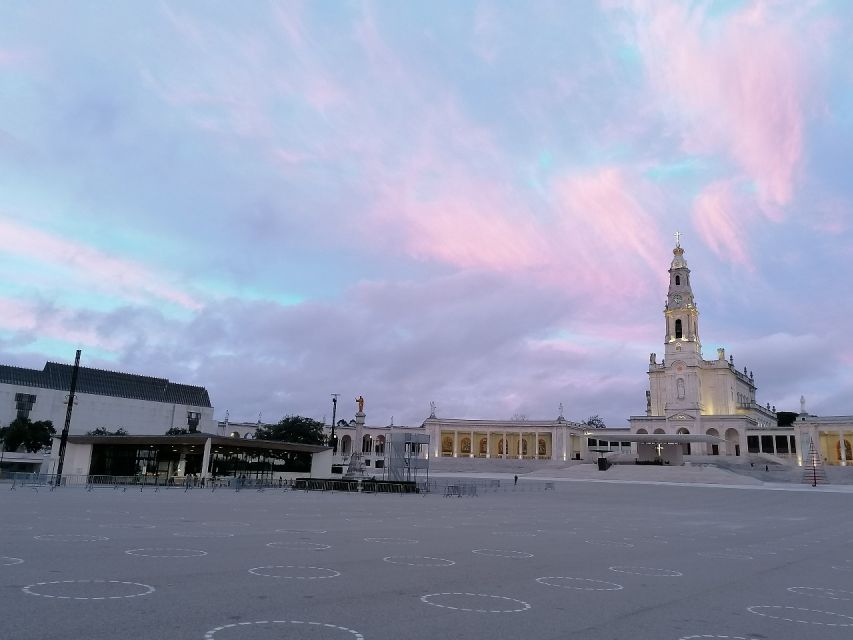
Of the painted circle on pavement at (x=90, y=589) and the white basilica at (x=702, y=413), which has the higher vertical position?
the white basilica at (x=702, y=413)

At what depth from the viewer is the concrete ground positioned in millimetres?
7672

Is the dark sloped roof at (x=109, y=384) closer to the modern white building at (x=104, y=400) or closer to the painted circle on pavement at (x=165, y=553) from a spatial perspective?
the modern white building at (x=104, y=400)

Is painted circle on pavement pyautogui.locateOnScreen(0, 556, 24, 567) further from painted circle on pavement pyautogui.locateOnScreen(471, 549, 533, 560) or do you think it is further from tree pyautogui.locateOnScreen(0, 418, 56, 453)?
tree pyautogui.locateOnScreen(0, 418, 56, 453)

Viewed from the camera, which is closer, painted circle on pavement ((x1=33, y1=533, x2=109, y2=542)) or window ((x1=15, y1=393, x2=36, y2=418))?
painted circle on pavement ((x1=33, y1=533, x2=109, y2=542))

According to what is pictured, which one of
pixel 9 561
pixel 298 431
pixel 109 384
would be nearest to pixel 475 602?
pixel 9 561

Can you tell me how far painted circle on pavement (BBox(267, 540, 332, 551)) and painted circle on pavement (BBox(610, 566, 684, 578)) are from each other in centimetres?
604

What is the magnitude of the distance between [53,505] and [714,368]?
120 meters

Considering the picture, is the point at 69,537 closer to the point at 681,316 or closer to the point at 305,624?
the point at 305,624

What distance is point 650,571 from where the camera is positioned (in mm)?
12844

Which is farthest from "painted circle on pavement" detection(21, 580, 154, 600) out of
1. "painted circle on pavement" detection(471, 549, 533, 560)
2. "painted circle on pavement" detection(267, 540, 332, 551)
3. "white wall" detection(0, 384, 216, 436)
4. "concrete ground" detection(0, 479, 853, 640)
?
"white wall" detection(0, 384, 216, 436)

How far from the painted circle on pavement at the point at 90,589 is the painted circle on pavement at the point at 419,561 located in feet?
15.8

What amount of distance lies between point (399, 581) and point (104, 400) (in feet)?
436

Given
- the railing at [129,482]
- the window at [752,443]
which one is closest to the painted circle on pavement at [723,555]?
the railing at [129,482]

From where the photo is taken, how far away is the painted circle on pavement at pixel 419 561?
1248 cm
